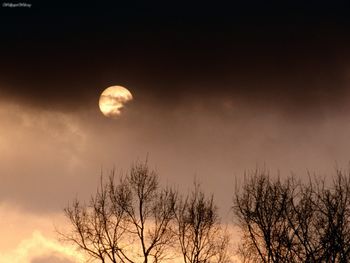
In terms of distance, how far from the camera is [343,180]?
35.3 metres

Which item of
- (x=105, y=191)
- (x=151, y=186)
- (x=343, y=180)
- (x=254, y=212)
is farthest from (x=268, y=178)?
(x=105, y=191)

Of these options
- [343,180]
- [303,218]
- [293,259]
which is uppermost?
[343,180]

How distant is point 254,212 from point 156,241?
22.8ft

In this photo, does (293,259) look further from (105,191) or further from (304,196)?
(105,191)

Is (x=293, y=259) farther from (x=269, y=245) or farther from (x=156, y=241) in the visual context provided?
(x=156, y=241)

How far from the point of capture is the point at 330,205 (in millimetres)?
34406

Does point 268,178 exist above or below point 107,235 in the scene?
above

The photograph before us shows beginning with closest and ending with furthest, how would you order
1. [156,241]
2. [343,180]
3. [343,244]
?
[343,244], [343,180], [156,241]

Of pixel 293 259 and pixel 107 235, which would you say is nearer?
pixel 293 259

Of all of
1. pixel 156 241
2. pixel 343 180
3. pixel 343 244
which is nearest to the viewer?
pixel 343 244

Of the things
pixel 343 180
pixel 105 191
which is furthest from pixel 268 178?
pixel 105 191

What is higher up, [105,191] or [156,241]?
[105,191]

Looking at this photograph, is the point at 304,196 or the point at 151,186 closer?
the point at 304,196

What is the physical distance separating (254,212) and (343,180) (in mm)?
5991
